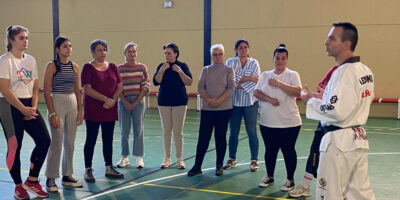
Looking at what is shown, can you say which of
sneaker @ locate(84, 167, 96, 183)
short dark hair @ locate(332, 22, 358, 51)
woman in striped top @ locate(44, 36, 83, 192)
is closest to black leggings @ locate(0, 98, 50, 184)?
woman in striped top @ locate(44, 36, 83, 192)

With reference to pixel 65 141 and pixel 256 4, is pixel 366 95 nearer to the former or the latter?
pixel 65 141

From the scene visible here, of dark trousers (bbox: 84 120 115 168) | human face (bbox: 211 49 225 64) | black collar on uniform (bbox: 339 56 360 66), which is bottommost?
dark trousers (bbox: 84 120 115 168)

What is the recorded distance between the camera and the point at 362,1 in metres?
10.7

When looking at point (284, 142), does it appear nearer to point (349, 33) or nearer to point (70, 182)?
point (349, 33)

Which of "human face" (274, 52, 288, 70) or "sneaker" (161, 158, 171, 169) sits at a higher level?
"human face" (274, 52, 288, 70)

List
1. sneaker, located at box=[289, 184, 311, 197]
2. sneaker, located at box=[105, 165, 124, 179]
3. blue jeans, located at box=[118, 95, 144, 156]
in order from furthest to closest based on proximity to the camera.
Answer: blue jeans, located at box=[118, 95, 144, 156] < sneaker, located at box=[105, 165, 124, 179] < sneaker, located at box=[289, 184, 311, 197]

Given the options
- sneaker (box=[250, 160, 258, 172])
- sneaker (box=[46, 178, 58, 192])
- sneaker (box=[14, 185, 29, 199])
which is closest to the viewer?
sneaker (box=[14, 185, 29, 199])

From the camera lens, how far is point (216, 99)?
5.23 meters

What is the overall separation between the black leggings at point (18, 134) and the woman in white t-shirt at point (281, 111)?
2.40 metres

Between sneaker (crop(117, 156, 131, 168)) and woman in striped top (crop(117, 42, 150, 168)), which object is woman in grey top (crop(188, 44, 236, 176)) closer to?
woman in striped top (crop(117, 42, 150, 168))

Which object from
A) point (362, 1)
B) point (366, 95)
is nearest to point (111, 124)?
point (366, 95)

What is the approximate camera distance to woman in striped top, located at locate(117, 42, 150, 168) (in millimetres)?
5734

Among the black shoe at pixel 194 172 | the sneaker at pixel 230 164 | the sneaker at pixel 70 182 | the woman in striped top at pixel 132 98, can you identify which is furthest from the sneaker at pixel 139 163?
the sneaker at pixel 230 164

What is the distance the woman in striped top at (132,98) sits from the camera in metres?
5.73
